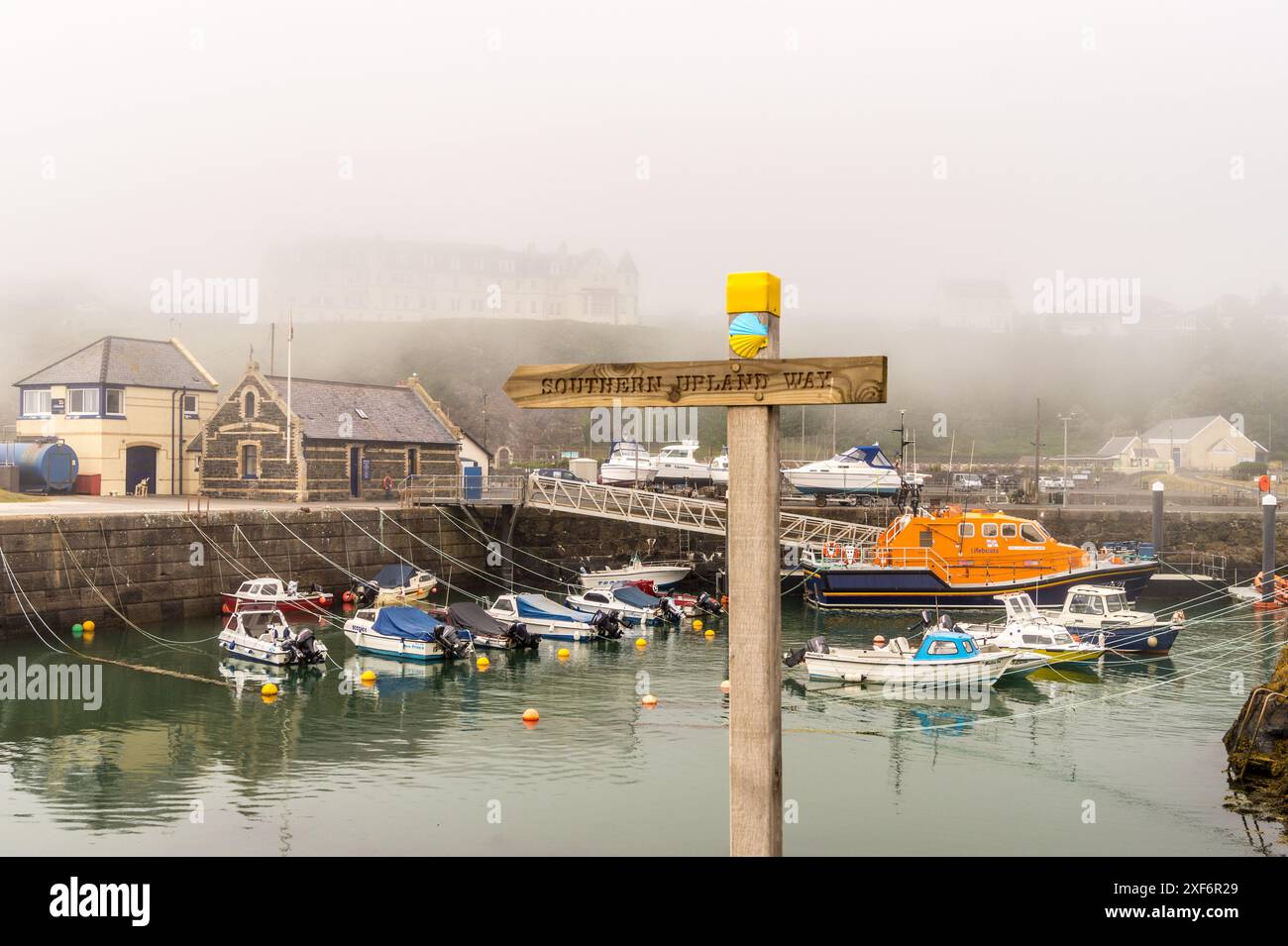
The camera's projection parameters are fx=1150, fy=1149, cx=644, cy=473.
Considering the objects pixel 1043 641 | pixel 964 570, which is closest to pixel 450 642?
pixel 1043 641

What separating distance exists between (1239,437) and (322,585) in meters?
105

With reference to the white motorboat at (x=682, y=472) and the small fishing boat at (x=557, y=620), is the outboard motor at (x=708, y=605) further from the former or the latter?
the white motorboat at (x=682, y=472)

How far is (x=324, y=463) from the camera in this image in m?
54.3

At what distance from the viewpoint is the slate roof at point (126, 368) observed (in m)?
55.6

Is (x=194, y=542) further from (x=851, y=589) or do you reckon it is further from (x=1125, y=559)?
(x=1125, y=559)

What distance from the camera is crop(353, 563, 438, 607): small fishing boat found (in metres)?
42.2

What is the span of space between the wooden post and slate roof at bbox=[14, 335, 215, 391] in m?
54.1

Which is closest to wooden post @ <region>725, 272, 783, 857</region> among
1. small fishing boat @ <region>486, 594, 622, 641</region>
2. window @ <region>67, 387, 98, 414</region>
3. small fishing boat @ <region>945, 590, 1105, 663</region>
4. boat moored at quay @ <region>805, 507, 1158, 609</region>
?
small fishing boat @ <region>945, 590, 1105, 663</region>

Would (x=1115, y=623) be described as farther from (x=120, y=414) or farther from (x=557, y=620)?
(x=120, y=414)

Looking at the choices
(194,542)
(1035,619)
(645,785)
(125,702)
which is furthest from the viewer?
(194,542)

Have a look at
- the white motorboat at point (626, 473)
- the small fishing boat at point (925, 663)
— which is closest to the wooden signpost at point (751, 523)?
the small fishing boat at point (925, 663)
